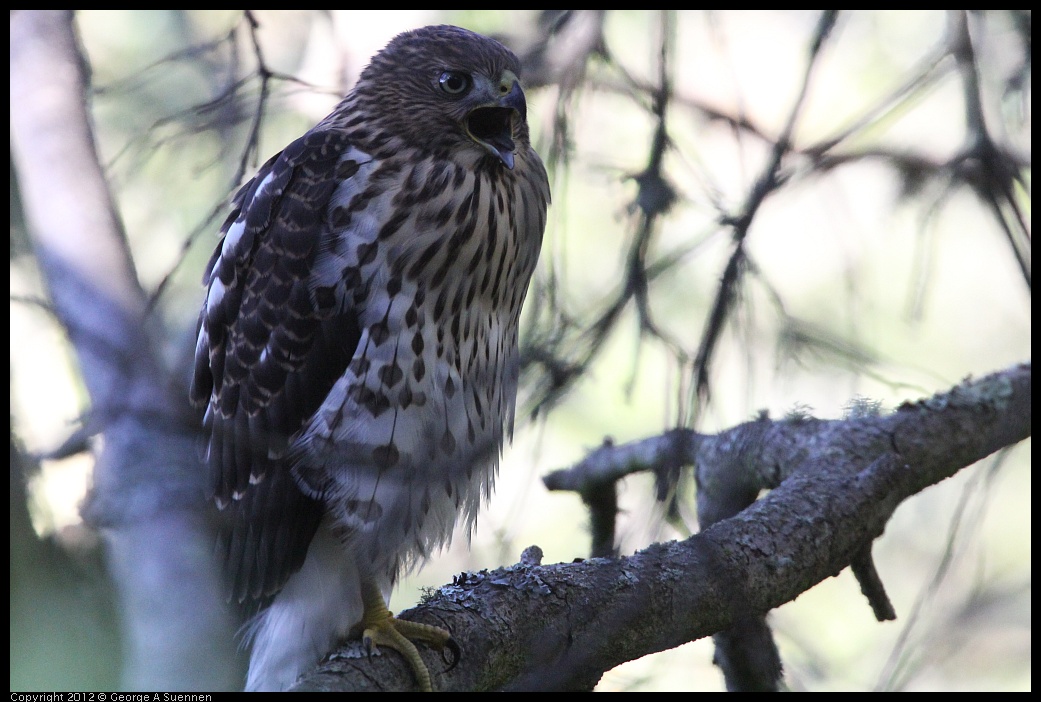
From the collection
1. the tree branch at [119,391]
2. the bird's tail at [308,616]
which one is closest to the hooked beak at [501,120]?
the tree branch at [119,391]

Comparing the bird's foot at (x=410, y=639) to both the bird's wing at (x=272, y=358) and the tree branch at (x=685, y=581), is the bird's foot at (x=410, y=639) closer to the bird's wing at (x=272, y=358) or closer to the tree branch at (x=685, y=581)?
the tree branch at (x=685, y=581)

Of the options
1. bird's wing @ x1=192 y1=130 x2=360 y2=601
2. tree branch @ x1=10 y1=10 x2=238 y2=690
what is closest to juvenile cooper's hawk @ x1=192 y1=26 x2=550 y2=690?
bird's wing @ x1=192 y1=130 x2=360 y2=601

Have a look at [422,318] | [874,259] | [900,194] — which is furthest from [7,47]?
[874,259]

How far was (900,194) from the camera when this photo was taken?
112 inches

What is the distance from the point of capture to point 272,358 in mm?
2492

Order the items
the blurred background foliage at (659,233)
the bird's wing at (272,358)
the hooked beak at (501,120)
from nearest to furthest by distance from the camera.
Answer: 1. the blurred background foliage at (659,233)
2. the bird's wing at (272,358)
3. the hooked beak at (501,120)

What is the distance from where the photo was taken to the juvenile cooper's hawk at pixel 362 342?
2.40 meters

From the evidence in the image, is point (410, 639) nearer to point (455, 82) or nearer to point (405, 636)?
point (405, 636)

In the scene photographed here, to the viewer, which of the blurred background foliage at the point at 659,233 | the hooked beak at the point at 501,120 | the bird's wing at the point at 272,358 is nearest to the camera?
the blurred background foliage at the point at 659,233

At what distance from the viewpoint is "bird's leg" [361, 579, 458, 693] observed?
85.8 inches

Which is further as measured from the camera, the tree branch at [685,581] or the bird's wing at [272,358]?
the bird's wing at [272,358]

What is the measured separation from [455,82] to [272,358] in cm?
93
